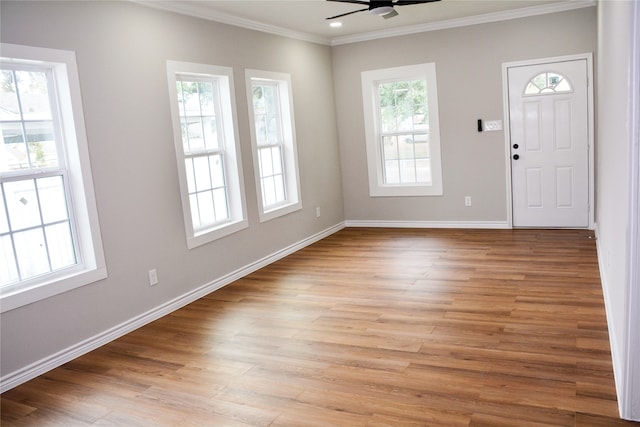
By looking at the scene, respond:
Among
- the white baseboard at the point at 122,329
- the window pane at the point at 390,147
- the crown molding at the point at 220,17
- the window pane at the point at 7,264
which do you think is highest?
the crown molding at the point at 220,17

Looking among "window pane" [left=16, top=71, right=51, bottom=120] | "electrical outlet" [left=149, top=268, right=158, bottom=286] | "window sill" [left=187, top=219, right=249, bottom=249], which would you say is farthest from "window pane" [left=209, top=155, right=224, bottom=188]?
"window pane" [left=16, top=71, right=51, bottom=120]

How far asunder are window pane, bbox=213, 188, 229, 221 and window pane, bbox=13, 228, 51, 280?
5.83 feet

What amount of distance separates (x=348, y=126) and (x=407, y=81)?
3.23 feet

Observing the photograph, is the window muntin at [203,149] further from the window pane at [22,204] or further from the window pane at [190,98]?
the window pane at [22,204]

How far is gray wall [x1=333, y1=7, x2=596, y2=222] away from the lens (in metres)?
5.77

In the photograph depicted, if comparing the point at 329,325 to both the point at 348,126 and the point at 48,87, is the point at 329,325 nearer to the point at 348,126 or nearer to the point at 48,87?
the point at 48,87

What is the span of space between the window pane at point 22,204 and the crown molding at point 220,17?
1.69 m

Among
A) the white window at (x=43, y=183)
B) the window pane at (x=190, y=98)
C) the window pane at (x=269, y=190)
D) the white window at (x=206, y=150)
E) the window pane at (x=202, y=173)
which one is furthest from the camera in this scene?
the window pane at (x=269, y=190)

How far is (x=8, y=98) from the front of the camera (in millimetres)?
3174

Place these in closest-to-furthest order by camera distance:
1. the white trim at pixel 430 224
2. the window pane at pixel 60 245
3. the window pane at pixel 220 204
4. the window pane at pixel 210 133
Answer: the window pane at pixel 60 245 → the window pane at pixel 210 133 → the window pane at pixel 220 204 → the white trim at pixel 430 224

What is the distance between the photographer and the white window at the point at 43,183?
3162 millimetres

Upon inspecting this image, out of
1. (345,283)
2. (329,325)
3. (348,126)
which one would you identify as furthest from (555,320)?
(348,126)

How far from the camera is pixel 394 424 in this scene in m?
2.37

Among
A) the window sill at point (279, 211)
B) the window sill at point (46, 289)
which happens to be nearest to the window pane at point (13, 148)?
the window sill at point (46, 289)
